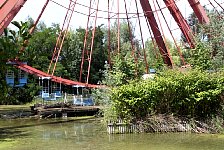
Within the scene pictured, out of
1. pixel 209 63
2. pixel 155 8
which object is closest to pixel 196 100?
pixel 209 63

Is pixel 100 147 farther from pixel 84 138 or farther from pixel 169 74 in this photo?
pixel 169 74

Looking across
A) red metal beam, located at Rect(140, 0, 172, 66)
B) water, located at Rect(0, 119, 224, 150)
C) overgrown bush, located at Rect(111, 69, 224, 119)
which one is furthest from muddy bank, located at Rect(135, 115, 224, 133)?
red metal beam, located at Rect(140, 0, 172, 66)

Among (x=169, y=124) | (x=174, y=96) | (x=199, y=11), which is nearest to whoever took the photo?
(x=169, y=124)

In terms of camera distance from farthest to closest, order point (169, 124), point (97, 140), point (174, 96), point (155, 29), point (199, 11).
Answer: point (155, 29), point (199, 11), point (174, 96), point (169, 124), point (97, 140)

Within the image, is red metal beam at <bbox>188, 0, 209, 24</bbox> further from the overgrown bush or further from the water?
the water

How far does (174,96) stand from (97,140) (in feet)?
14.8

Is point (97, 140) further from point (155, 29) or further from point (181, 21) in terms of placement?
point (155, 29)

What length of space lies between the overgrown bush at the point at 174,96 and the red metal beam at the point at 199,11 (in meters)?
8.87

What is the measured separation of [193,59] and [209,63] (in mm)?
969

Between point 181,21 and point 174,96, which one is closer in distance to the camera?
point 174,96

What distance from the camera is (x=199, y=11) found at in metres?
26.1

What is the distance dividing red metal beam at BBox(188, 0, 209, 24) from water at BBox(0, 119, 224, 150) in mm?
11337

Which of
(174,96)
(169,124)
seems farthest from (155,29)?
(169,124)

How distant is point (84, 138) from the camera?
1563cm
